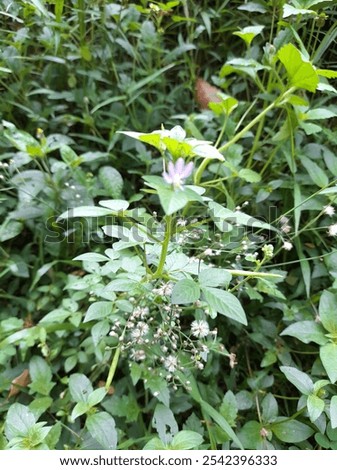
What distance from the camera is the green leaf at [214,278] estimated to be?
73 cm

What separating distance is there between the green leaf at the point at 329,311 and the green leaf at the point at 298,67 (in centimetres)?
46

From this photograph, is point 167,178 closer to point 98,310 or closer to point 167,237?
point 167,237

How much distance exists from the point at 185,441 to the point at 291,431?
260 millimetres

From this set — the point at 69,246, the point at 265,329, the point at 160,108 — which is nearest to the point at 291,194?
the point at 265,329

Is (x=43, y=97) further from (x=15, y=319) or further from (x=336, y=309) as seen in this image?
(x=336, y=309)

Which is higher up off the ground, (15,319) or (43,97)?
(43,97)

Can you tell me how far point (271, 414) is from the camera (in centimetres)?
98

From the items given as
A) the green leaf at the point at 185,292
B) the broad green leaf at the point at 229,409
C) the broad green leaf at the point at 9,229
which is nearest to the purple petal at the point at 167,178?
the green leaf at the point at 185,292

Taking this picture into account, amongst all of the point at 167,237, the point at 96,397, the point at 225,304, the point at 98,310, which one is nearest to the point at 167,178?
the point at 167,237

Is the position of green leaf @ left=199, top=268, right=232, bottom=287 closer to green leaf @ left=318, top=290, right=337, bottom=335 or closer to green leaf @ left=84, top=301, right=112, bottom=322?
green leaf @ left=84, top=301, right=112, bottom=322

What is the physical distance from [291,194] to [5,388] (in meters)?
0.89

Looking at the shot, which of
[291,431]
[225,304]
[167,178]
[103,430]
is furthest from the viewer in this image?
[291,431]

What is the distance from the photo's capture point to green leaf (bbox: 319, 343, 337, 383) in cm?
82

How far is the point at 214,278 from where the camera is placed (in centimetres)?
74
